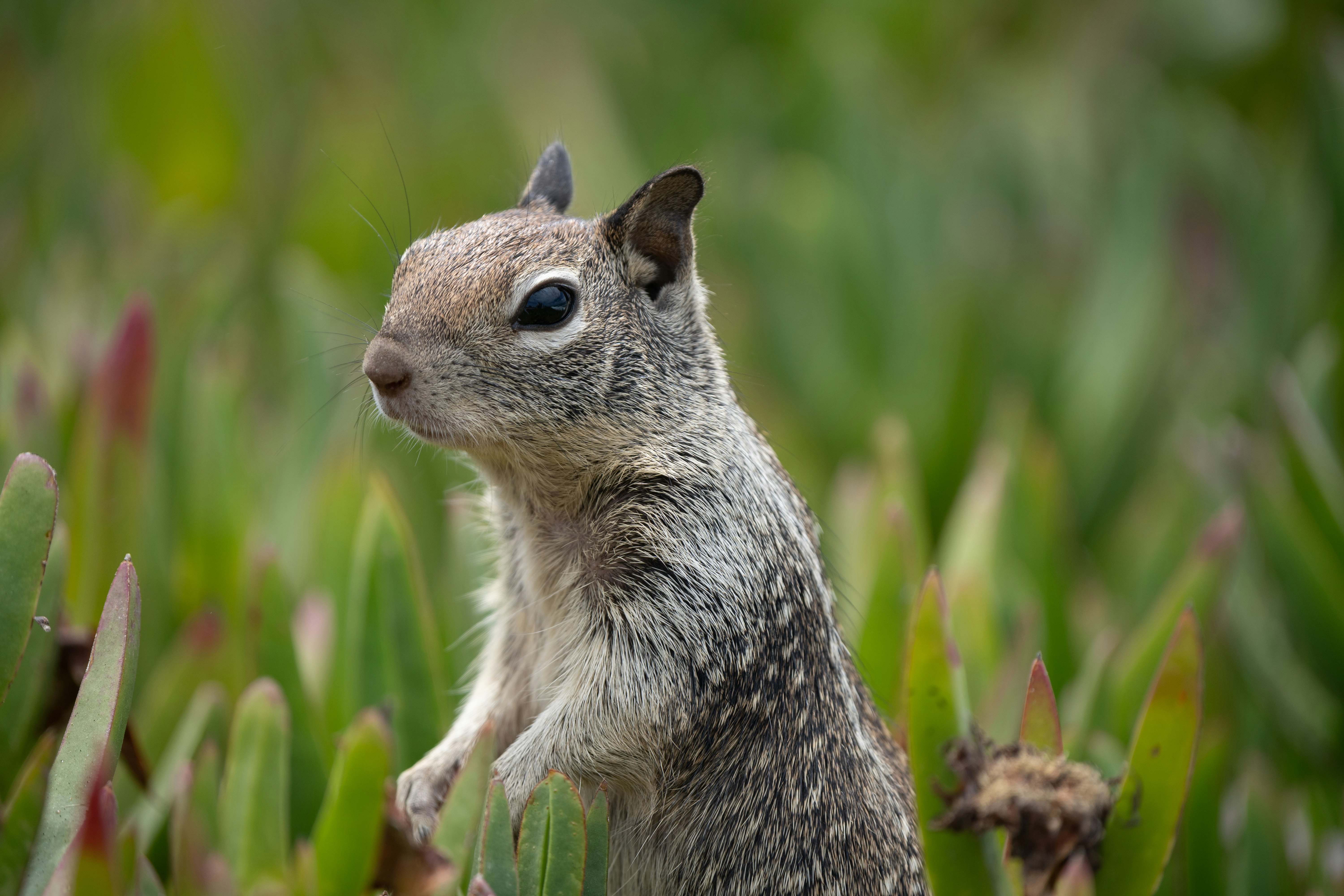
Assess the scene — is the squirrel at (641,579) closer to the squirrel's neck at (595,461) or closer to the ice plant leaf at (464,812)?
the squirrel's neck at (595,461)

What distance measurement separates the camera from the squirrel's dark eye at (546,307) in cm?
183

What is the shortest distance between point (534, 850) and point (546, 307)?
0.85m

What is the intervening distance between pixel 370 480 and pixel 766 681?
888 mm

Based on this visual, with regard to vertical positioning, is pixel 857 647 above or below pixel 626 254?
below

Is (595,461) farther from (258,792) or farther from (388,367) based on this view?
(258,792)

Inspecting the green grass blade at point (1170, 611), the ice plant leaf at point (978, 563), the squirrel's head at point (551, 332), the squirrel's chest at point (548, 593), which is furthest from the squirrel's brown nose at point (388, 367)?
the green grass blade at point (1170, 611)

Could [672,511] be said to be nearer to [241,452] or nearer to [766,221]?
[241,452]

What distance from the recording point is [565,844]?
131cm

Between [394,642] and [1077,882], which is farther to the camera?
[394,642]

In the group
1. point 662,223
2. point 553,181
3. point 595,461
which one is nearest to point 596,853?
point 595,461

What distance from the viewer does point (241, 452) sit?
2561 mm

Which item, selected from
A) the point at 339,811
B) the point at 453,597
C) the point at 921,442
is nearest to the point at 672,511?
the point at 339,811

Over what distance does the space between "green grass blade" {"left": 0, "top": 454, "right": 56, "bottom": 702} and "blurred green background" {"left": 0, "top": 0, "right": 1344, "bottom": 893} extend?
623 mm

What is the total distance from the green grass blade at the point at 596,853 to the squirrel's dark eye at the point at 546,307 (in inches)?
30.1
